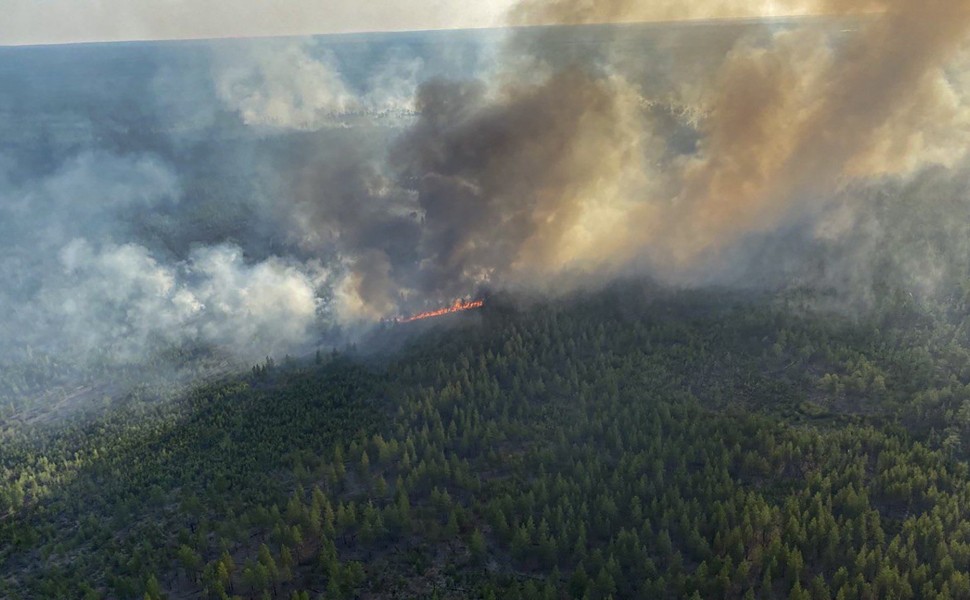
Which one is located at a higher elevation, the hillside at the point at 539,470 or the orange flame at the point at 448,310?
the orange flame at the point at 448,310

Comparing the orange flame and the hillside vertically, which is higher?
the orange flame

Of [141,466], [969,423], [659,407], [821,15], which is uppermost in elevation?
[821,15]

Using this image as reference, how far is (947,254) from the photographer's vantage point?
169375 millimetres

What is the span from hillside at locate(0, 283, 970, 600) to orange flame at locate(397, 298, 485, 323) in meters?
13.0

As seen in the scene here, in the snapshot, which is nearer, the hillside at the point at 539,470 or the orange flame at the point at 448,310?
the hillside at the point at 539,470

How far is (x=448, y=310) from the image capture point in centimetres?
17725

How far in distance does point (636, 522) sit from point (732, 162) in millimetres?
119655

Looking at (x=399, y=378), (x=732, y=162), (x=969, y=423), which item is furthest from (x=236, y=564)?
(x=732, y=162)

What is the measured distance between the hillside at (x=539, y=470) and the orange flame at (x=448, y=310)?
13.0 metres

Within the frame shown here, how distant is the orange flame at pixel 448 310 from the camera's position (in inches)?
6895

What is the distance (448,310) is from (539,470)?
6794 centimetres

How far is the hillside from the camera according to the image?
97.2 metres

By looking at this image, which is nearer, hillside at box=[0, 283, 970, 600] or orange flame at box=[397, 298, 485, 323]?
hillside at box=[0, 283, 970, 600]

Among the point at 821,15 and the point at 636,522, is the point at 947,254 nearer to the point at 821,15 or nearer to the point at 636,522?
the point at 821,15
